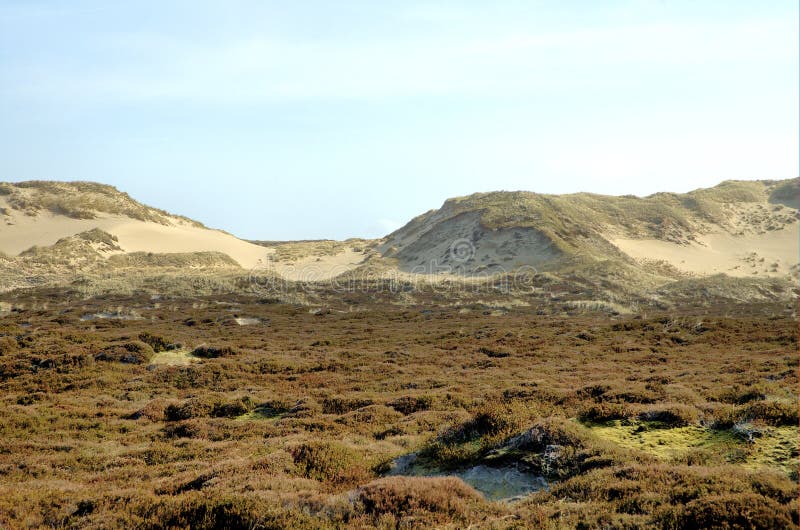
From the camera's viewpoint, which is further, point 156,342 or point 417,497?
point 156,342

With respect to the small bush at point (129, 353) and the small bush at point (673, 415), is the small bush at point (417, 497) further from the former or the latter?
the small bush at point (129, 353)

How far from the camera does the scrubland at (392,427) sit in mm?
6582

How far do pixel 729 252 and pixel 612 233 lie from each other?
18.1m

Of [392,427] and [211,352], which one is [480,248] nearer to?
[211,352]

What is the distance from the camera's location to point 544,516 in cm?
623

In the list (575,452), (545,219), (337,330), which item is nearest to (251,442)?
(575,452)

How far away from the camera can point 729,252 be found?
79375mm

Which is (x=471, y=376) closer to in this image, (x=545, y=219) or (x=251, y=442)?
(x=251, y=442)

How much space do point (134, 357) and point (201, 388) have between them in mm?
5474

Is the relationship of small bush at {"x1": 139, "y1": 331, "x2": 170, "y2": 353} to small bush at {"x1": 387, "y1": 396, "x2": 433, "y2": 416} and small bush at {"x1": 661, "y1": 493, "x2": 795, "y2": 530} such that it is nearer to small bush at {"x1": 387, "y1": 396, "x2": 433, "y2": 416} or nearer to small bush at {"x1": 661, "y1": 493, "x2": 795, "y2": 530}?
small bush at {"x1": 387, "y1": 396, "x2": 433, "y2": 416}

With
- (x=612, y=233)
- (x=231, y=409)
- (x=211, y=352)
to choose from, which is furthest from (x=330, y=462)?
(x=612, y=233)

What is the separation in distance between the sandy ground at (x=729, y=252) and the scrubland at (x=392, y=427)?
49911 millimetres

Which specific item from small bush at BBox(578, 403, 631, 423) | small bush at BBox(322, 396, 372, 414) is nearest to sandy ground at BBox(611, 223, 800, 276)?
small bush at BBox(578, 403, 631, 423)

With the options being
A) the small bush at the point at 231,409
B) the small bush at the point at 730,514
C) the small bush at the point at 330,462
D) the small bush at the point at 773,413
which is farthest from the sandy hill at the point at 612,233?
the small bush at the point at 730,514
